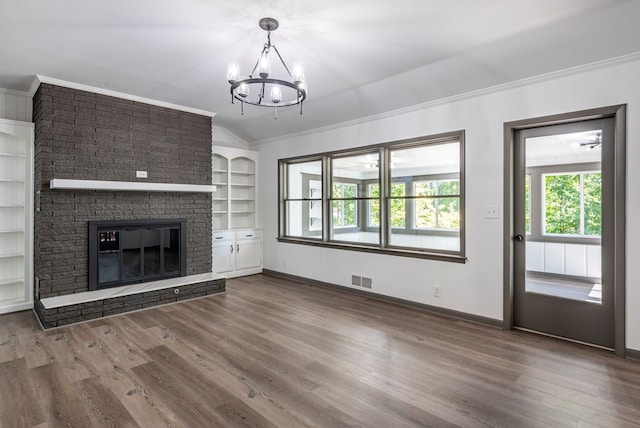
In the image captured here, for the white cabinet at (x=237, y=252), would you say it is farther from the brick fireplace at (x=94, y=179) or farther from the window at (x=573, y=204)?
the window at (x=573, y=204)

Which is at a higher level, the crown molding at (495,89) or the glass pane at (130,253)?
the crown molding at (495,89)

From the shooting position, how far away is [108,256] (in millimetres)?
4477

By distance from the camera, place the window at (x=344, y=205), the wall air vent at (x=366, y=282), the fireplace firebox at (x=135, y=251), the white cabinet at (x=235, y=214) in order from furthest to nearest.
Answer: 1. the white cabinet at (x=235, y=214)
2. the window at (x=344, y=205)
3. the wall air vent at (x=366, y=282)
4. the fireplace firebox at (x=135, y=251)

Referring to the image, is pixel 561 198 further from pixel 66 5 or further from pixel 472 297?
pixel 66 5

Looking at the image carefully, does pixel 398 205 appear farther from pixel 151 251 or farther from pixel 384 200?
pixel 151 251

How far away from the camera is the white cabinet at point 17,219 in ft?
14.0

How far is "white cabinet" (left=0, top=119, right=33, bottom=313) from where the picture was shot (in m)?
4.28

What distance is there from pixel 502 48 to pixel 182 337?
4067mm

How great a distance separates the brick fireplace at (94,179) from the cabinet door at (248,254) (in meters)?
1.13

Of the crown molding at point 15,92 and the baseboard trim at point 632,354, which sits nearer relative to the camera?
the baseboard trim at point 632,354

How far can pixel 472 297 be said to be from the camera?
394cm

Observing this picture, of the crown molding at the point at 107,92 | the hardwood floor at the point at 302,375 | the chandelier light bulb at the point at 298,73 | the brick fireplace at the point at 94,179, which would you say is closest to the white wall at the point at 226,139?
the crown molding at the point at 107,92

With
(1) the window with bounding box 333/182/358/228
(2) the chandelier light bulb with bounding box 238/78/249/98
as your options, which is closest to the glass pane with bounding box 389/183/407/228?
(1) the window with bounding box 333/182/358/228

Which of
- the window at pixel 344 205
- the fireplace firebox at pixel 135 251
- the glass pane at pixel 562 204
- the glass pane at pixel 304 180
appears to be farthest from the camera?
the glass pane at pixel 304 180
